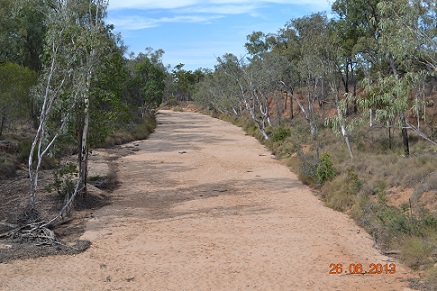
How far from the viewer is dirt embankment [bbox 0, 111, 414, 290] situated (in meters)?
10.5

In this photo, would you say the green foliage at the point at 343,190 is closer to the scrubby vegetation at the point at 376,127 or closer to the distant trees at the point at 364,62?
the scrubby vegetation at the point at 376,127

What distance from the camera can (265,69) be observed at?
3838 centimetres

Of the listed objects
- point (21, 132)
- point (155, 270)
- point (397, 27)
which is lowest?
point (155, 270)

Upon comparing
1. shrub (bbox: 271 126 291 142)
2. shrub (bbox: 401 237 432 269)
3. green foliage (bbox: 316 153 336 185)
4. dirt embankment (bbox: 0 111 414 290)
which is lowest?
dirt embankment (bbox: 0 111 414 290)

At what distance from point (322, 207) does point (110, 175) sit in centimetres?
998

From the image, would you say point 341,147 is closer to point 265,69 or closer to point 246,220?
point 246,220

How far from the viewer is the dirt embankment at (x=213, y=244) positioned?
34.6 feet

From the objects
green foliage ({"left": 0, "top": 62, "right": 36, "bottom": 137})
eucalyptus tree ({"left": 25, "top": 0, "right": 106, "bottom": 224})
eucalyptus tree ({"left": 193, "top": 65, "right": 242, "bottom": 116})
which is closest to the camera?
eucalyptus tree ({"left": 25, "top": 0, "right": 106, "bottom": 224})

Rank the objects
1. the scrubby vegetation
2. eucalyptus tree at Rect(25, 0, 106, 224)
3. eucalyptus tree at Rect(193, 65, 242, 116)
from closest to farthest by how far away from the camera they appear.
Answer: the scrubby vegetation → eucalyptus tree at Rect(25, 0, 106, 224) → eucalyptus tree at Rect(193, 65, 242, 116)

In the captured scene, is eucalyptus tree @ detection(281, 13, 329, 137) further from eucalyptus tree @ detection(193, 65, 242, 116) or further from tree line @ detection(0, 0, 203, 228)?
eucalyptus tree @ detection(193, 65, 242, 116)

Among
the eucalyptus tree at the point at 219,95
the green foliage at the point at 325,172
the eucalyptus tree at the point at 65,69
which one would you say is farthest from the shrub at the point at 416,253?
the eucalyptus tree at the point at 219,95

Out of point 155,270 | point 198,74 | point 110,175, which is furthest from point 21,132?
point 198,74

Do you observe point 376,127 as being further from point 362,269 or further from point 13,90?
point 13,90

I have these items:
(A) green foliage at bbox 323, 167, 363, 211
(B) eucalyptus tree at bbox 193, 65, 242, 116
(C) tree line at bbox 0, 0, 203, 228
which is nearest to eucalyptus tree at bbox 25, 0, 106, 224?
(C) tree line at bbox 0, 0, 203, 228
